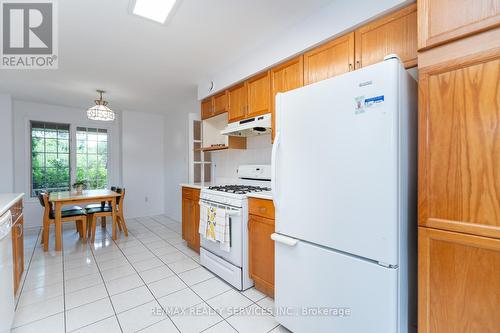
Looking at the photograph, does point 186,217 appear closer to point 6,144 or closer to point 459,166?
point 459,166

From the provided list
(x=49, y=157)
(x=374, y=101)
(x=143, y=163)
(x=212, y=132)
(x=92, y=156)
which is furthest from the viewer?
(x=143, y=163)

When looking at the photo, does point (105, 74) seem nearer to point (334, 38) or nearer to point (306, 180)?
point (334, 38)

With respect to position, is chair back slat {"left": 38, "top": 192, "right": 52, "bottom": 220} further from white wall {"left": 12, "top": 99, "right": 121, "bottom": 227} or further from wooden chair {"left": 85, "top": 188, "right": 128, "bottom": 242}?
white wall {"left": 12, "top": 99, "right": 121, "bottom": 227}

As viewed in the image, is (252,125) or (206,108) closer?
(252,125)

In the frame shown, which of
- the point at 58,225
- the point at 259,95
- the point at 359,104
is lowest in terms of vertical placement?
the point at 58,225

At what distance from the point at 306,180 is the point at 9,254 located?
2.06 meters

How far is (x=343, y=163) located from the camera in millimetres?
1249

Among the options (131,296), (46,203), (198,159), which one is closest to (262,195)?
(131,296)

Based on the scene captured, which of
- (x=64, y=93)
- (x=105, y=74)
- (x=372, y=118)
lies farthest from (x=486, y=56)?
(x=64, y=93)

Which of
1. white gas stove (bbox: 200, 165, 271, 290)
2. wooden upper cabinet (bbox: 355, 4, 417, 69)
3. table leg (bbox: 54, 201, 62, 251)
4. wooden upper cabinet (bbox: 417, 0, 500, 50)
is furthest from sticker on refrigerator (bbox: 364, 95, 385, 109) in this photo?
table leg (bbox: 54, 201, 62, 251)

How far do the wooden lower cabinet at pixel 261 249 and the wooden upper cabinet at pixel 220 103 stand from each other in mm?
1410

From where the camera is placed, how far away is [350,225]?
1.23 meters

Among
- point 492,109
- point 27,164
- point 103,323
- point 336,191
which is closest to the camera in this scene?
point 492,109

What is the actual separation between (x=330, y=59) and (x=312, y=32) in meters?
0.29
